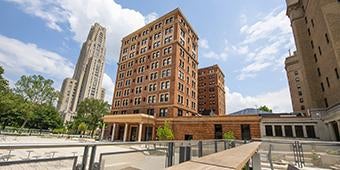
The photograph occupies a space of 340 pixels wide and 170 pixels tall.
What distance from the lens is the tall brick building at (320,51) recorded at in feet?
68.2

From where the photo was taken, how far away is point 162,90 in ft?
111

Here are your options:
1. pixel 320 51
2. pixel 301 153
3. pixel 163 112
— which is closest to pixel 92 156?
pixel 301 153

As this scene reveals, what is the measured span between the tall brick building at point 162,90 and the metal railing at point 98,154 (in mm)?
22837

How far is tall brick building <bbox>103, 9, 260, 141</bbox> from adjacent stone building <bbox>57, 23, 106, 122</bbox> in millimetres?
93272

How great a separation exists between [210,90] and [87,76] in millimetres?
99457

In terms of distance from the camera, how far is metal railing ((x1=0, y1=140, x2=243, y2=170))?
2.23 metres

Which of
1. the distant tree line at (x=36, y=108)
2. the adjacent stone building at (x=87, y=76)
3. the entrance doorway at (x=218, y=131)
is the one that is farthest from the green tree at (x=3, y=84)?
the adjacent stone building at (x=87, y=76)

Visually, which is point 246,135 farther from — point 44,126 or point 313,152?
point 44,126

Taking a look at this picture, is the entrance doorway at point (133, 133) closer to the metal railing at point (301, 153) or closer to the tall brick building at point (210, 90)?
the metal railing at point (301, 153)

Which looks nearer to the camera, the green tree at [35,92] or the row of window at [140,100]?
the row of window at [140,100]

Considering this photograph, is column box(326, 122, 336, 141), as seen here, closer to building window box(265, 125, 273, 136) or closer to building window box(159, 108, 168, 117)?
building window box(265, 125, 273, 136)

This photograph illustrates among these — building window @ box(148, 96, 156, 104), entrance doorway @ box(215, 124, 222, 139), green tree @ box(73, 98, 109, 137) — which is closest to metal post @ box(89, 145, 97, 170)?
entrance doorway @ box(215, 124, 222, 139)

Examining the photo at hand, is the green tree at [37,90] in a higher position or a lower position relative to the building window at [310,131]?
higher

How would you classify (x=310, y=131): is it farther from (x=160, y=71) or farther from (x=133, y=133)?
(x=133, y=133)
